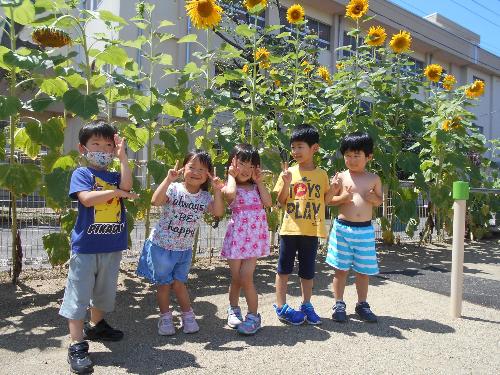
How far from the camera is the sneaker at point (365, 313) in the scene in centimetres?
323

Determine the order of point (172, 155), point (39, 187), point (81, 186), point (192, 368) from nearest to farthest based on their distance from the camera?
point (192, 368) < point (81, 186) < point (39, 187) < point (172, 155)

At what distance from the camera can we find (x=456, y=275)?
3.34 metres

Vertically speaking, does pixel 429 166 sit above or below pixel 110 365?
above

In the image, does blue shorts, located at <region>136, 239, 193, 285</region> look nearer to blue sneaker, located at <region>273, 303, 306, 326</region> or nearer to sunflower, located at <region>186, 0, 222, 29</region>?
blue sneaker, located at <region>273, 303, 306, 326</region>

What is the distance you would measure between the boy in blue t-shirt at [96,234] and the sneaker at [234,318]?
26.9 inches

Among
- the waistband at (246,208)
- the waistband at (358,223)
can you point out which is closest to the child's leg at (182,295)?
the waistband at (246,208)

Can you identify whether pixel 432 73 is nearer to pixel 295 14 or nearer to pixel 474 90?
pixel 474 90

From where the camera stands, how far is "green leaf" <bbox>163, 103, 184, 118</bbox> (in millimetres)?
3977

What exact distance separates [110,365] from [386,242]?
194 inches

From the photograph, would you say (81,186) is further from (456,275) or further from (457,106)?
(457,106)

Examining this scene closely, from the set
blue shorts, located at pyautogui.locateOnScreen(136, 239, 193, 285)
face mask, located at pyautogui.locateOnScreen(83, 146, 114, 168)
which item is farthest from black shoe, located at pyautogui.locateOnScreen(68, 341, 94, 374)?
face mask, located at pyautogui.locateOnScreen(83, 146, 114, 168)

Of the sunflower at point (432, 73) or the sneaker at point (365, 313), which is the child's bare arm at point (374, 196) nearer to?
the sneaker at point (365, 313)

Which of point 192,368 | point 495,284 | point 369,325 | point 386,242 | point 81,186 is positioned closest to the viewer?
point 192,368

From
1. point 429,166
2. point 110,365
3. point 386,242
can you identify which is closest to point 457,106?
point 429,166
